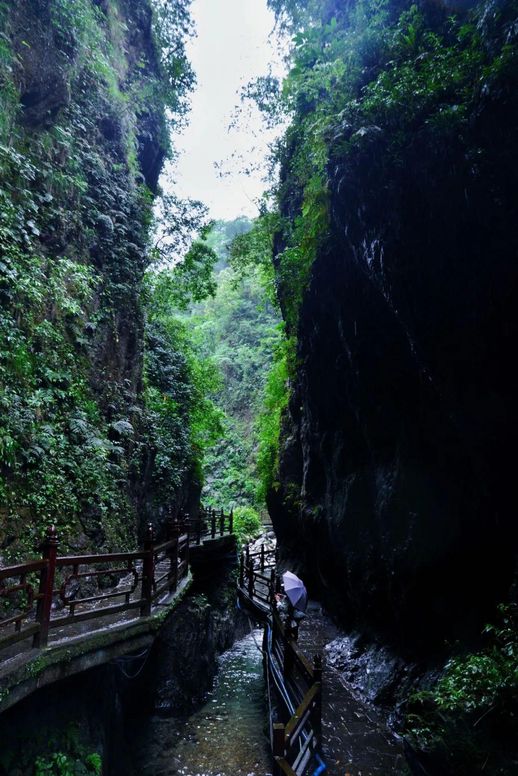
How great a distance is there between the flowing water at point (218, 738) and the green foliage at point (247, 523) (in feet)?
61.4

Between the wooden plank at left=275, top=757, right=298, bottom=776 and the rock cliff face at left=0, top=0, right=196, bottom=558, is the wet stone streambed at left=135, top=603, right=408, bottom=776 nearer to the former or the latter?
the wooden plank at left=275, top=757, right=298, bottom=776

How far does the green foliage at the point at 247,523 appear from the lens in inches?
1232

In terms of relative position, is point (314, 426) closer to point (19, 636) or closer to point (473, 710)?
point (473, 710)

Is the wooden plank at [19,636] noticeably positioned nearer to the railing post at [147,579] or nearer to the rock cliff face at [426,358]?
the railing post at [147,579]

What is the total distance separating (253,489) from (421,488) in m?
28.8

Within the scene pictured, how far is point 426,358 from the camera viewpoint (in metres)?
8.17

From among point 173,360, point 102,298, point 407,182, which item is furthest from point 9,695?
point 173,360

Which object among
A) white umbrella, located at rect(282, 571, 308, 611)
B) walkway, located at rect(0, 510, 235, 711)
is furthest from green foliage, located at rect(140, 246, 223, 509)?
walkway, located at rect(0, 510, 235, 711)

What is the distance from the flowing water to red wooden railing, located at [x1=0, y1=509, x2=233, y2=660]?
302cm

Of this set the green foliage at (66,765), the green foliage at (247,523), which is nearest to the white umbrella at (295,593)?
the green foliage at (66,765)

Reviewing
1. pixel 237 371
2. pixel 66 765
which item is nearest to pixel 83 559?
pixel 66 765

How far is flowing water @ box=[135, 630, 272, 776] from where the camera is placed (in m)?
8.11

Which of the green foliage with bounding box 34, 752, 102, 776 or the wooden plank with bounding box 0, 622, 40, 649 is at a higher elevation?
the wooden plank with bounding box 0, 622, 40, 649

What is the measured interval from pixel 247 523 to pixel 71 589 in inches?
1030
